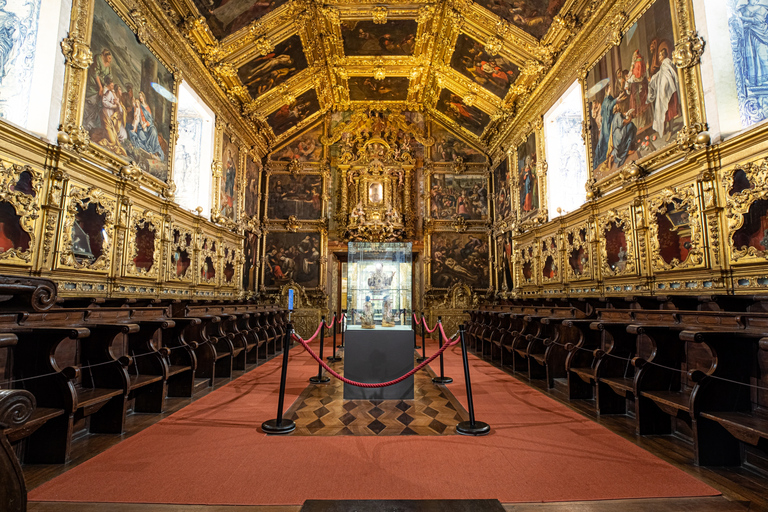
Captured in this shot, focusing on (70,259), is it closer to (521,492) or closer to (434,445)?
(434,445)

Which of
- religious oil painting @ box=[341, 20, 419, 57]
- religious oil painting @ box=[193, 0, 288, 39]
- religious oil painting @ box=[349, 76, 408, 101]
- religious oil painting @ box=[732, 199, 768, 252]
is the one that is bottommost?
religious oil painting @ box=[732, 199, 768, 252]

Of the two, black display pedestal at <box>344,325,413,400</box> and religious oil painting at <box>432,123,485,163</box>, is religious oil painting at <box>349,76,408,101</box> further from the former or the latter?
black display pedestal at <box>344,325,413,400</box>

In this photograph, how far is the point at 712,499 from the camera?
2.70 m

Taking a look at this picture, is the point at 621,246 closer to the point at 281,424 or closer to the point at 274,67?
the point at 281,424

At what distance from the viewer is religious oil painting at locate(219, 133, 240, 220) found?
40.9ft

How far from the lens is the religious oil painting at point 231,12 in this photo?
30.8ft

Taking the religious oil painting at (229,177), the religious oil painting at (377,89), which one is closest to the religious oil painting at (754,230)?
the religious oil painting at (229,177)

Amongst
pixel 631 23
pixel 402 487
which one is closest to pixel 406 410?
pixel 402 487

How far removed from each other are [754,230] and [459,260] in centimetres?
1139

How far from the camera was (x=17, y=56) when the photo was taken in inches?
216

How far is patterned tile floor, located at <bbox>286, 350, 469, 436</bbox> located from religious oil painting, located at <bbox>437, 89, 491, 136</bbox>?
12.2 meters

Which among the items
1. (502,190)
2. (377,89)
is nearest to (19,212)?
(377,89)

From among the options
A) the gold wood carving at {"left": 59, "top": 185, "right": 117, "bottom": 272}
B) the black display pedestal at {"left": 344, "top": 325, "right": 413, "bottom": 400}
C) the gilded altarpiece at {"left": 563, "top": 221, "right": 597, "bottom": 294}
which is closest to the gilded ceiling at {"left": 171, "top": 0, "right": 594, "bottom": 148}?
the gilded altarpiece at {"left": 563, "top": 221, "right": 597, "bottom": 294}

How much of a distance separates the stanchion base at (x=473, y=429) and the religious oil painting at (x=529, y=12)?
9675 mm
